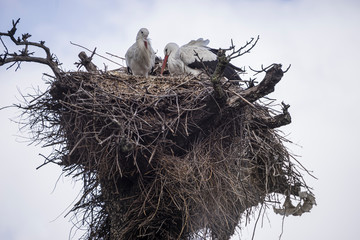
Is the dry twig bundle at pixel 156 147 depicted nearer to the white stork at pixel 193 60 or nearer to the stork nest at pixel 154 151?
the stork nest at pixel 154 151

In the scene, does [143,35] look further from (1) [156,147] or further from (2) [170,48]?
(1) [156,147]

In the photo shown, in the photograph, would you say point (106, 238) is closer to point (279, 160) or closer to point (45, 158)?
point (45, 158)

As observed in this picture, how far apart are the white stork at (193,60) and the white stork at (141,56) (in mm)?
257

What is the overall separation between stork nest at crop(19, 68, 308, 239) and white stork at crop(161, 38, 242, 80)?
1.15 meters

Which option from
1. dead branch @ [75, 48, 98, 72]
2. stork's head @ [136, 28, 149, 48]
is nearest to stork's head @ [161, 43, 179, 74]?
stork's head @ [136, 28, 149, 48]

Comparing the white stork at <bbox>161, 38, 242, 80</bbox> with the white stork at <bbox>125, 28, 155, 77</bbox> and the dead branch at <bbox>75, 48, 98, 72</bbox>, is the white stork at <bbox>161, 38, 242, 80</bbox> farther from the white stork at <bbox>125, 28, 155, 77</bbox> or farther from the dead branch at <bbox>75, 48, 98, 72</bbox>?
the dead branch at <bbox>75, 48, 98, 72</bbox>

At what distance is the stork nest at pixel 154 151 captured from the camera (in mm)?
3904

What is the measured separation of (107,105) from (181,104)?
639 millimetres

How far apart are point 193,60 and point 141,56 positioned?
67 cm

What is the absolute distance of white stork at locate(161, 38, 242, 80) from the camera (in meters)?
5.53

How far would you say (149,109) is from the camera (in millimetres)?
4129

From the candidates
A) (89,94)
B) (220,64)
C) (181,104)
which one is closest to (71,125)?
(89,94)

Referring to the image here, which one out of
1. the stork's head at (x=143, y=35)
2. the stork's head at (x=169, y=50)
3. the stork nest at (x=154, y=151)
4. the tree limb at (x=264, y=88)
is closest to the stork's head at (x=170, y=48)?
the stork's head at (x=169, y=50)

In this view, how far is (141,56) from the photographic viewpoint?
5781 millimetres
